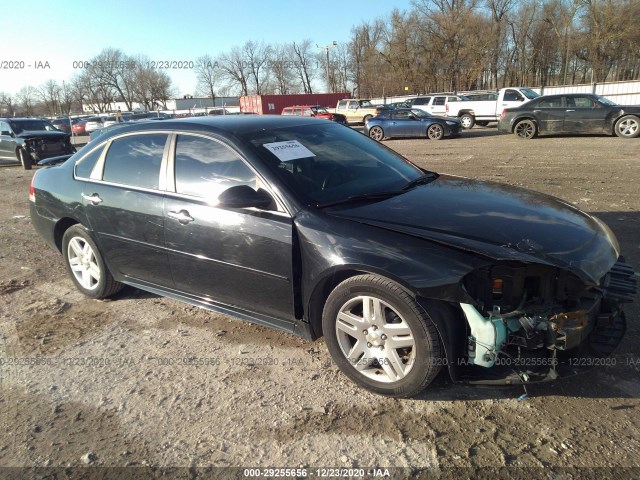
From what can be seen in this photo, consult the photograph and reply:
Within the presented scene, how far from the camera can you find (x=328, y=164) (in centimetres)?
349

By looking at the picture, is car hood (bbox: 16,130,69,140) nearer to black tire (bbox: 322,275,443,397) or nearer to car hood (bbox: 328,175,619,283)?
car hood (bbox: 328,175,619,283)

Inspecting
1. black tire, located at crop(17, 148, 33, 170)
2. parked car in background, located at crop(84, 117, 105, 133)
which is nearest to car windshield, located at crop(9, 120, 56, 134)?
black tire, located at crop(17, 148, 33, 170)

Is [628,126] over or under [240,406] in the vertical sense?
over

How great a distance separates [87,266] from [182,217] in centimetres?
160

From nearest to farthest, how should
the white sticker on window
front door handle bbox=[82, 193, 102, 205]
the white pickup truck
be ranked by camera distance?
1. the white sticker on window
2. front door handle bbox=[82, 193, 102, 205]
3. the white pickup truck

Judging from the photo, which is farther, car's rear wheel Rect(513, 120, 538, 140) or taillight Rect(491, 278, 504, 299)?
car's rear wheel Rect(513, 120, 538, 140)

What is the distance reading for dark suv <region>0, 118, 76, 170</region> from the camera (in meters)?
15.1

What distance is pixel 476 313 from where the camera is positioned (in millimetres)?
2494

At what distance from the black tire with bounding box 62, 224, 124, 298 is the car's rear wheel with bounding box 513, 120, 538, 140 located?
642 inches

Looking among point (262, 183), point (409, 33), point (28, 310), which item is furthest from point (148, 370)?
point (409, 33)

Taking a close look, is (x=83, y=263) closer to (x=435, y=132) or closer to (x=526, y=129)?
(x=526, y=129)

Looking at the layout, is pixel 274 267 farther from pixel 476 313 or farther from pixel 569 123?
pixel 569 123

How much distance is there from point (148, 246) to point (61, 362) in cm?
103

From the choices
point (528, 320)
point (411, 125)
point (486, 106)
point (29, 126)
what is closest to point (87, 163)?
point (528, 320)
